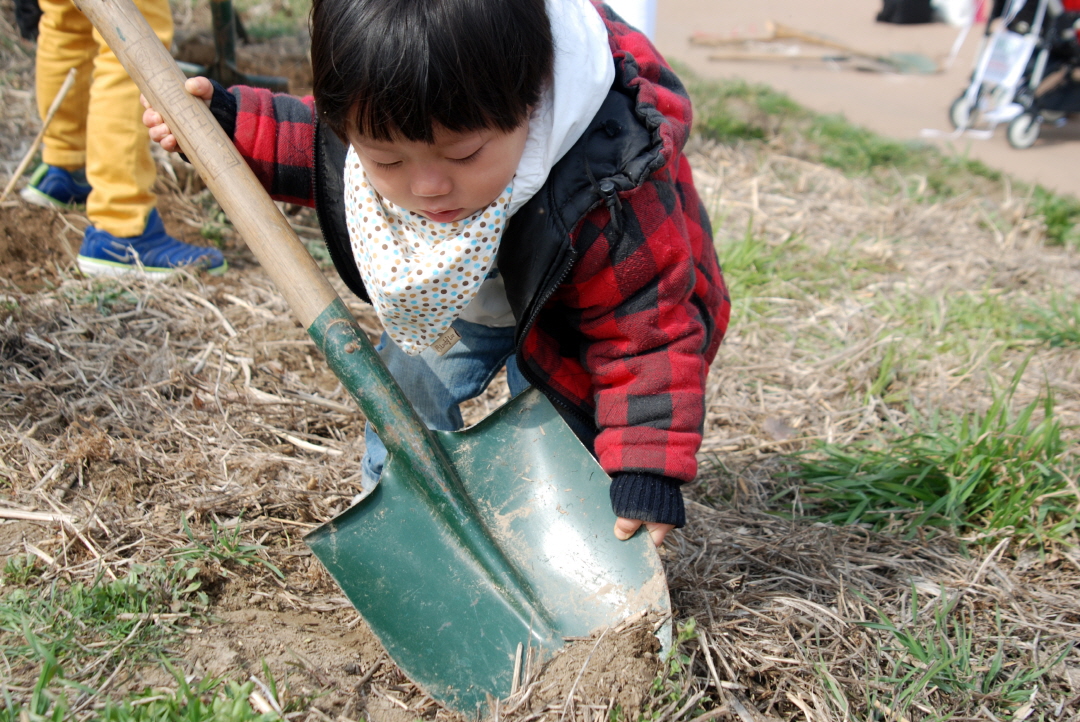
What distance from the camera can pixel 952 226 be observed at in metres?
3.85

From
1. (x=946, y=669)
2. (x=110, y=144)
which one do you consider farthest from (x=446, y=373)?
(x=110, y=144)

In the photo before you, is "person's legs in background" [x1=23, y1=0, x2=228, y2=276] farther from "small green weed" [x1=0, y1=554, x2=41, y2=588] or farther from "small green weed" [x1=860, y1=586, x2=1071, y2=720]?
"small green weed" [x1=860, y1=586, x2=1071, y2=720]

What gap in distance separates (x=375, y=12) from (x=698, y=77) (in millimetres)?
4692

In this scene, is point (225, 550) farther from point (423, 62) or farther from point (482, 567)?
point (423, 62)

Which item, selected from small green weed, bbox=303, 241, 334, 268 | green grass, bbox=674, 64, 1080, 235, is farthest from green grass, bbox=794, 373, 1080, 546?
green grass, bbox=674, 64, 1080, 235

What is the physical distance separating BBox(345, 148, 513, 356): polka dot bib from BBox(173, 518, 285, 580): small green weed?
573 millimetres

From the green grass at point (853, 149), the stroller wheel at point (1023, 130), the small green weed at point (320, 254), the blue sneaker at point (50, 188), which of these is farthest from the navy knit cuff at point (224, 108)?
the stroller wheel at point (1023, 130)

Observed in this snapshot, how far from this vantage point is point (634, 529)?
63.0 inches

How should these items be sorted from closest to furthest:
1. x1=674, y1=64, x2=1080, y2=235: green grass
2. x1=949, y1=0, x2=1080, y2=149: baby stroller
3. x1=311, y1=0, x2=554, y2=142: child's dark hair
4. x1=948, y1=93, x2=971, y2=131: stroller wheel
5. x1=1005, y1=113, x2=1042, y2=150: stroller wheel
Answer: x1=311, y1=0, x2=554, y2=142: child's dark hair, x1=674, y1=64, x2=1080, y2=235: green grass, x1=949, y1=0, x2=1080, y2=149: baby stroller, x1=1005, y1=113, x2=1042, y2=150: stroller wheel, x1=948, y1=93, x2=971, y2=131: stroller wheel

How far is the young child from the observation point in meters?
1.25

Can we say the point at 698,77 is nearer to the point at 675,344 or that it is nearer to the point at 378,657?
the point at 675,344

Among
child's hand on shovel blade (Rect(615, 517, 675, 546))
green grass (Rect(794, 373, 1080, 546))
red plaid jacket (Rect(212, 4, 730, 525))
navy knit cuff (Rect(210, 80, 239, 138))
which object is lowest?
green grass (Rect(794, 373, 1080, 546))

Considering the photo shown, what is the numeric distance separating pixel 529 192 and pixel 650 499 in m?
0.60

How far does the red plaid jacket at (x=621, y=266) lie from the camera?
147 centimetres
